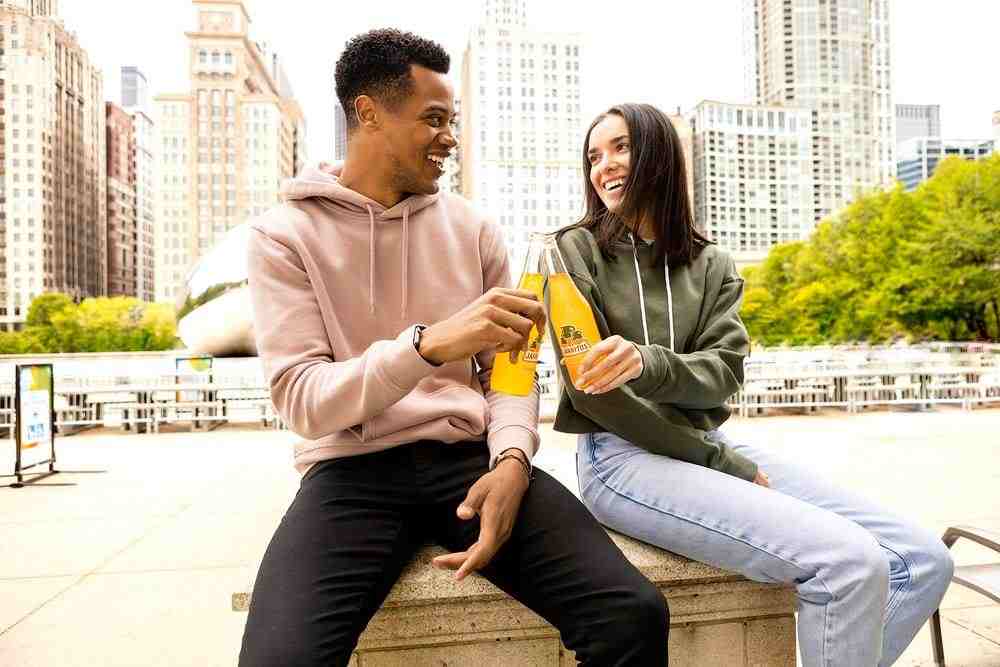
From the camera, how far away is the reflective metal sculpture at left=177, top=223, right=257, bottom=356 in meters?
17.1

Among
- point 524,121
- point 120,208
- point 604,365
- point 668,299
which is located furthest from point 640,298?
point 120,208

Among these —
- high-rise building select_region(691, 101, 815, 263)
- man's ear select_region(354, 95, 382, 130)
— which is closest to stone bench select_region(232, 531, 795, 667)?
man's ear select_region(354, 95, 382, 130)

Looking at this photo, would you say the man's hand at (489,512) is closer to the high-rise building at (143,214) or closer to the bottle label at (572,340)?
the bottle label at (572,340)

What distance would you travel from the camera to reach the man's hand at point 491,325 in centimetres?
169

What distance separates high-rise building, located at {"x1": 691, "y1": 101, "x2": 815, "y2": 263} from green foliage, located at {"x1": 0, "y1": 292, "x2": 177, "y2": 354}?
Result: 73340 mm

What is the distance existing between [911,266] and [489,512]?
96.8 feet

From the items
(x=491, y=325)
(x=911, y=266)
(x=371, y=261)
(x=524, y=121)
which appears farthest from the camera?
(x=524, y=121)

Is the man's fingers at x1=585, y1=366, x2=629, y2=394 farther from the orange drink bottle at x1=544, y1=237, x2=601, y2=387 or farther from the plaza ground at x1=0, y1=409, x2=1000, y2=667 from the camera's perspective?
the plaza ground at x1=0, y1=409, x2=1000, y2=667

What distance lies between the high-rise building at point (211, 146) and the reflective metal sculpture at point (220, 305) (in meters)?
96.9

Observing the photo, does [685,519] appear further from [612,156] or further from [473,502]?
[612,156]

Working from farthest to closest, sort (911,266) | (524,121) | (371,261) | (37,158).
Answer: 1. (524,121)
2. (37,158)
3. (911,266)
4. (371,261)

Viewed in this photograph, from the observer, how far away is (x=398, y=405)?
2.08 metres

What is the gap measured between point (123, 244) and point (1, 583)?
13504 centimetres

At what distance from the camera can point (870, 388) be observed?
44.7 ft
